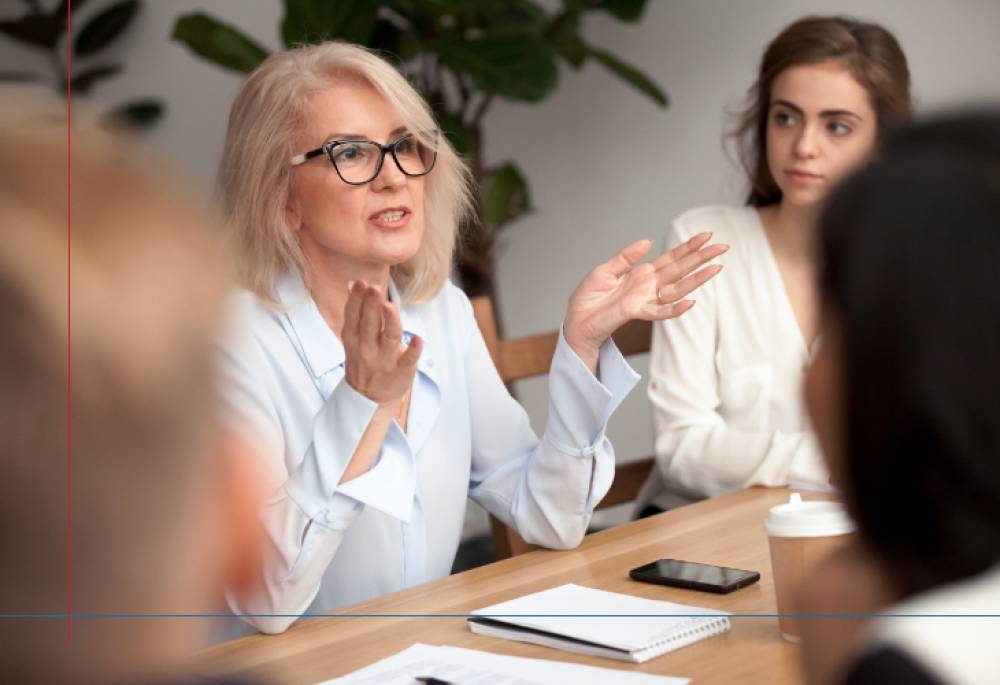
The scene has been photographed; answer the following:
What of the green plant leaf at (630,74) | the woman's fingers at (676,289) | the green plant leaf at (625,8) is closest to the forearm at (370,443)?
the woman's fingers at (676,289)

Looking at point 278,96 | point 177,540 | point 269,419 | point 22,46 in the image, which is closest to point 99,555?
point 177,540

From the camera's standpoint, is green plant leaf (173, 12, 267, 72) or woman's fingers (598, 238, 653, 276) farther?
green plant leaf (173, 12, 267, 72)

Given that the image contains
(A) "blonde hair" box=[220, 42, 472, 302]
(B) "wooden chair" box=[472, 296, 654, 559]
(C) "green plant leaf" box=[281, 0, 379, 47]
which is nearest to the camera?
(A) "blonde hair" box=[220, 42, 472, 302]

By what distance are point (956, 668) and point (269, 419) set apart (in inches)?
37.9

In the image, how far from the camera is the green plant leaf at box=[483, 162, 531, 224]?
2.88 m

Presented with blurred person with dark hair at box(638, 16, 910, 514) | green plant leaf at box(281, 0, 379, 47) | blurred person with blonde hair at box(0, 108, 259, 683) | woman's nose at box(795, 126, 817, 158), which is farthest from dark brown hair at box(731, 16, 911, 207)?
blurred person with blonde hair at box(0, 108, 259, 683)

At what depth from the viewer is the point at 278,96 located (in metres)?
1.40

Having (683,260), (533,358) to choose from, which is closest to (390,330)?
(683,260)

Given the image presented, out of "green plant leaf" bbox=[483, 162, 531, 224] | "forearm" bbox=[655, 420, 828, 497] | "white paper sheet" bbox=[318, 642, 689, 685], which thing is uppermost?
"green plant leaf" bbox=[483, 162, 531, 224]

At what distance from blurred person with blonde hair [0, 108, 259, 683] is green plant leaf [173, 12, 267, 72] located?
7.78 ft

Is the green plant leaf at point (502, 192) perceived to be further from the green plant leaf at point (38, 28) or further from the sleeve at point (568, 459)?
the sleeve at point (568, 459)

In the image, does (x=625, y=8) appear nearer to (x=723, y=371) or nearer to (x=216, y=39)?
(x=216, y=39)

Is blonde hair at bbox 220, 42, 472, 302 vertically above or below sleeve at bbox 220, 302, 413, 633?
above

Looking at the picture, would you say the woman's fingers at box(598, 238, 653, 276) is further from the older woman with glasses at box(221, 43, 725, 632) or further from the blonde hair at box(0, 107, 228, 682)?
the blonde hair at box(0, 107, 228, 682)
